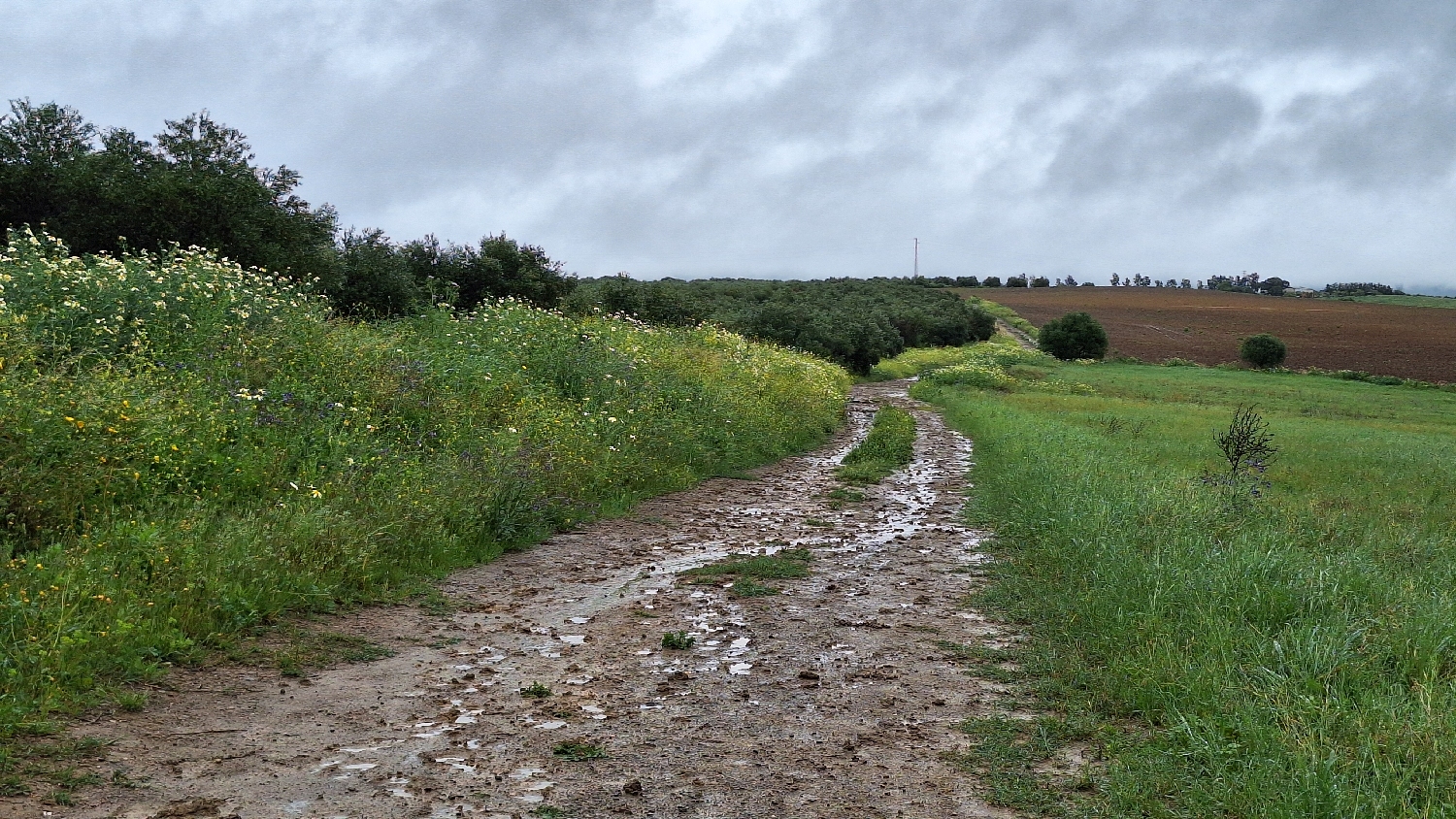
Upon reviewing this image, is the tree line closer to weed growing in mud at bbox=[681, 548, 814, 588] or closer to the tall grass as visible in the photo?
the tall grass

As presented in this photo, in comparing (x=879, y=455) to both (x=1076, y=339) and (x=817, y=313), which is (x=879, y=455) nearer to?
(x=817, y=313)

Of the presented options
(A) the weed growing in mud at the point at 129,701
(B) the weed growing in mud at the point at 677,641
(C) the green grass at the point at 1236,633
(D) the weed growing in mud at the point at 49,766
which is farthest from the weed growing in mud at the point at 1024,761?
(A) the weed growing in mud at the point at 129,701

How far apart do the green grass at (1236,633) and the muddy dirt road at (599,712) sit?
669 millimetres

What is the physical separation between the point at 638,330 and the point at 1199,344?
203 ft

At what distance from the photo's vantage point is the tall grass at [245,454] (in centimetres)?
564

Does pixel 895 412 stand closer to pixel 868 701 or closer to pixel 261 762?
pixel 868 701

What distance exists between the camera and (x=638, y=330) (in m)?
21.4

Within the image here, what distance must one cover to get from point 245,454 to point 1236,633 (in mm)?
7738

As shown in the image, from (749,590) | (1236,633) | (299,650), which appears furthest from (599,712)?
(1236,633)

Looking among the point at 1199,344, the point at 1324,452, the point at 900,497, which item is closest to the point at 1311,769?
the point at 900,497

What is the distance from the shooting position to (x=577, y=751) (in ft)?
14.8

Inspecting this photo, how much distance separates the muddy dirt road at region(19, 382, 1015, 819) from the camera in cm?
402

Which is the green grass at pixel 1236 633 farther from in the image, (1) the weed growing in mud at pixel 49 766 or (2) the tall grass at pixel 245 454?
(2) the tall grass at pixel 245 454

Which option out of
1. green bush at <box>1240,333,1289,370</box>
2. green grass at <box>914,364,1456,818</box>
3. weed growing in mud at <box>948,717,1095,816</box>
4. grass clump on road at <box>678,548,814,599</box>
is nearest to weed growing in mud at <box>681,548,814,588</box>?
grass clump on road at <box>678,548,814,599</box>
